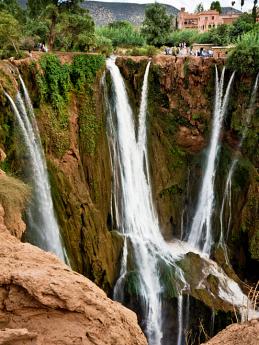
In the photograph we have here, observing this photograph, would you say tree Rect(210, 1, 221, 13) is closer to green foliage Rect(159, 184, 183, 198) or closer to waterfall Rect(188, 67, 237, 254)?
waterfall Rect(188, 67, 237, 254)

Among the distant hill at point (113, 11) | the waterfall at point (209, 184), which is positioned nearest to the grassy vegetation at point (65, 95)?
the waterfall at point (209, 184)

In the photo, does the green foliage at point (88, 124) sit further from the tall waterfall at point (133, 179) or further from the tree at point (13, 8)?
the tree at point (13, 8)

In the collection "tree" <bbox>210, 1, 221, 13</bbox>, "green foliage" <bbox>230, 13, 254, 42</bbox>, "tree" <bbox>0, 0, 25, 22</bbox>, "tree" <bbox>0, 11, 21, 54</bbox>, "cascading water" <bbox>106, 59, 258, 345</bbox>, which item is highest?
"tree" <bbox>210, 1, 221, 13</bbox>

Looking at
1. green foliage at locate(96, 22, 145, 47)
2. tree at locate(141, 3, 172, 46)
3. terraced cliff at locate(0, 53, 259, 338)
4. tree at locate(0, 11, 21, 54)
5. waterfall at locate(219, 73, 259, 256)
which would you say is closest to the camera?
terraced cliff at locate(0, 53, 259, 338)

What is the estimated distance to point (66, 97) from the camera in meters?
17.0

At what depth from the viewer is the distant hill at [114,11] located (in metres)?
74.6

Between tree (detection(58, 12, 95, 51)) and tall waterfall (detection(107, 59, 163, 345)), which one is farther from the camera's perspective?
tree (detection(58, 12, 95, 51))

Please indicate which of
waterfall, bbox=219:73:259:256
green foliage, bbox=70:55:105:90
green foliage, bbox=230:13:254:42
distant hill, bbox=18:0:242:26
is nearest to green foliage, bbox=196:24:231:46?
green foliage, bbox=230:13:254:42

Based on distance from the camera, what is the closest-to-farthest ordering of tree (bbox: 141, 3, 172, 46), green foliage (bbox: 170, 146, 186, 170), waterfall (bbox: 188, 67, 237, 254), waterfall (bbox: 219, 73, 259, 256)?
waterfall (bbox: 219, 73, 259, 256) < waterfall (bbox: 188, 67, 237, 254) < green foliage (bbox: 170, 146, 186, 170) < tree (bbox: 141, 3, 172, 46)

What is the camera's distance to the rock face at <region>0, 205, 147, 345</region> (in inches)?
170

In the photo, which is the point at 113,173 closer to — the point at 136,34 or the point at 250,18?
the point at 136,34

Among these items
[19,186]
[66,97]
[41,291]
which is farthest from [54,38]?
[41,291]

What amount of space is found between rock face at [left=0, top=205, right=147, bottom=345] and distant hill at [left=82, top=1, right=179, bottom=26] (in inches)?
2868

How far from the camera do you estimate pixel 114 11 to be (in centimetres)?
7912
